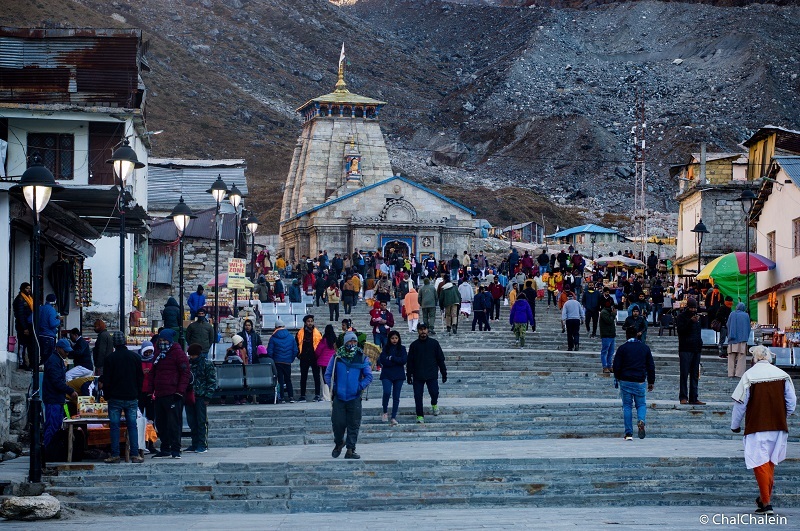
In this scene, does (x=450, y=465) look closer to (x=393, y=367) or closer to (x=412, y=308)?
(x=393, y=367)

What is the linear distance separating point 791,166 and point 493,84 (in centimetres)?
12744

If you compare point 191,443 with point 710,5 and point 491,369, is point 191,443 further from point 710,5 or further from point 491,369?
point 710,5

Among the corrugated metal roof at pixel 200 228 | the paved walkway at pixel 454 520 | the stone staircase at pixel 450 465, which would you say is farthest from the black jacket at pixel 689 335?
the corrugated metal roof at pixel 200 228

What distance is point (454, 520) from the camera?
13242 millimetres

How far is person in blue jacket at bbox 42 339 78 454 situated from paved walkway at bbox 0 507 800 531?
89.0 inches

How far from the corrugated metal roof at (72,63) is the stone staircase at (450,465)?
16.6 meters

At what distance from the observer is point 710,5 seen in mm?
188875

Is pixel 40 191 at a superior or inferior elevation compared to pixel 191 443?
superior

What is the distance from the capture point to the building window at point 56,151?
32.8 meters

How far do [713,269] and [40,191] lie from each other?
71.0ft

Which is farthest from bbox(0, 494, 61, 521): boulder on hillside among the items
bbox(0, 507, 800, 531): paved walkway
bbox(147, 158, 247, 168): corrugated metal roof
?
bbox(147, 158, 247, 168): corrugated metal roof

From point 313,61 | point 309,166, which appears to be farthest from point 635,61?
point 309,166

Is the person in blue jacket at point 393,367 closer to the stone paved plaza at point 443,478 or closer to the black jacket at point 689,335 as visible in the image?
the stone paved plaza at point 443,478

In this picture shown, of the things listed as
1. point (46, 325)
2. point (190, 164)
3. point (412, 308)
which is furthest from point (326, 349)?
point (190, 164)
